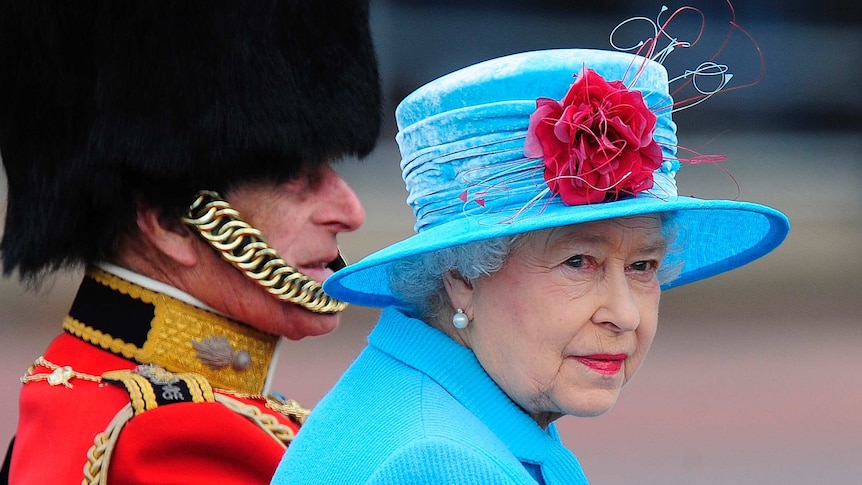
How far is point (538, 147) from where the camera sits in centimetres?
206

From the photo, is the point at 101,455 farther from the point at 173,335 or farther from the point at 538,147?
the point at 538,147

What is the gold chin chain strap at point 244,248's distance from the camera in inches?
111

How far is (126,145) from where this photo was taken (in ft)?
9.28

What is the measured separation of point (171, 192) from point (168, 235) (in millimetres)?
96

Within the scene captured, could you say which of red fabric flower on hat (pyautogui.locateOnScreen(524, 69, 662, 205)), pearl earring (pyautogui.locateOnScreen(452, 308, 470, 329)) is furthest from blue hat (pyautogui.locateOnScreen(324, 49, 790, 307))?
pearl earring (pyautogui.locateOnScreen(452, 308, 470, 329))

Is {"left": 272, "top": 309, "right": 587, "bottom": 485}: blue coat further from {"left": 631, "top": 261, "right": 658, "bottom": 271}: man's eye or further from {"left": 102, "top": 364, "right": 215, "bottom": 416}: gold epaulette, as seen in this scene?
{"left": 102, "top": 364, "right": 215, "bottom": 416}: gold epaulette

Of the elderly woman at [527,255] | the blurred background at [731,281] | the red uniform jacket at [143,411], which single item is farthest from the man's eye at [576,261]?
the blurred background at [731,281]

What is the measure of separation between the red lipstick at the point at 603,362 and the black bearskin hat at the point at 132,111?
1.10m

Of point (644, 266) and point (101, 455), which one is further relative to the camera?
point (101, 455)

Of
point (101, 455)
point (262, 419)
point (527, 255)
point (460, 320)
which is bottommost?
point (101, 455)

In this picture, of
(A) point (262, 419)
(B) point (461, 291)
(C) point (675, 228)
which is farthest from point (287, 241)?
(C) point (675, 228)

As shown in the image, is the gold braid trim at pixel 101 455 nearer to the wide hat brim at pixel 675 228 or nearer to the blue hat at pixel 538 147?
the wide hat brim at pixel 675 228

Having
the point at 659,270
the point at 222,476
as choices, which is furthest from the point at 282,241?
the point at 659,270

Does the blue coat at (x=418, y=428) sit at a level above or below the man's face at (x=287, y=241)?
below
